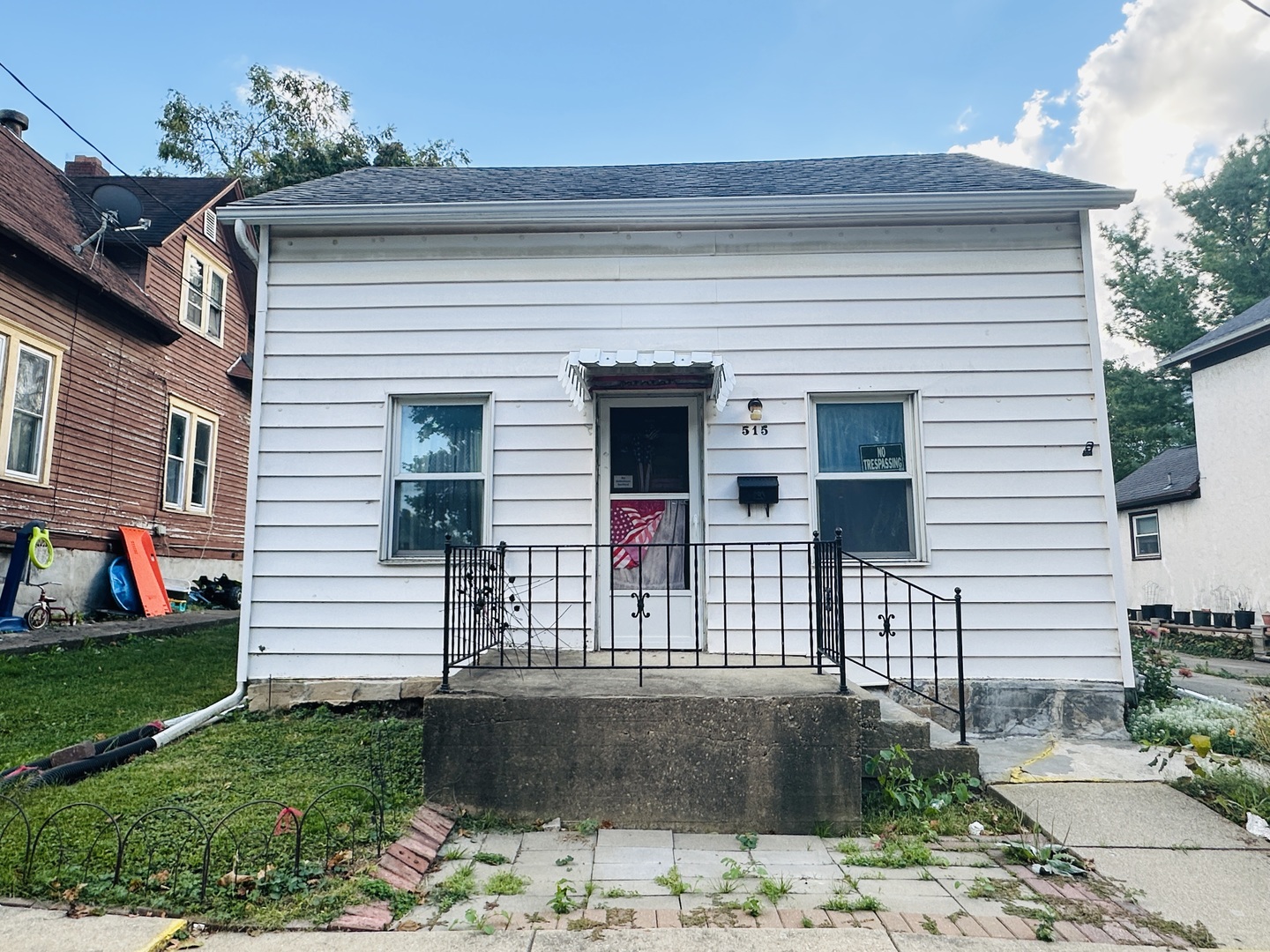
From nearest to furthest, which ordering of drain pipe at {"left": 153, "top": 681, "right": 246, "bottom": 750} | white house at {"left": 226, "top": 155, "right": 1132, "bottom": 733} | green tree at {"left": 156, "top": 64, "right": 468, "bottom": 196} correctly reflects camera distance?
drain pipe at {"left": 153, "top": 681, "right": 246, "bottom": 750} < white house at {"left": 226, "top": 155, "right": 1132, "bottom": 733} < green tree at {"left": 156, "top": 64, "right": 468, "bottom": 196}

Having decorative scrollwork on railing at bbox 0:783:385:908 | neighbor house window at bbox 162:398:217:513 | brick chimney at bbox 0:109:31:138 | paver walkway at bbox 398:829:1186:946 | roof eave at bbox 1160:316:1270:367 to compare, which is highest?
brick chimney at bbox 0:109:31:138

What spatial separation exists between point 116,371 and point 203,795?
10131 mm

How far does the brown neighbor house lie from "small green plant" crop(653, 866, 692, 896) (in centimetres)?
972

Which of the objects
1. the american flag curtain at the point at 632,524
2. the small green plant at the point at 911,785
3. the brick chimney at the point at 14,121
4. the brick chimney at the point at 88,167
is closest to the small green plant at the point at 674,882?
the small green plant at the point at 911,785

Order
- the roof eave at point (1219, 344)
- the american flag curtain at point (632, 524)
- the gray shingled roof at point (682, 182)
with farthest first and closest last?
the roof eave at point (1219, 344), the gray shingled roof at point (682, 182), the american flag curtain at point (632, 524)

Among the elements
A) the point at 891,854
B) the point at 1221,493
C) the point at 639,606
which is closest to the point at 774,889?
the point at 891,854

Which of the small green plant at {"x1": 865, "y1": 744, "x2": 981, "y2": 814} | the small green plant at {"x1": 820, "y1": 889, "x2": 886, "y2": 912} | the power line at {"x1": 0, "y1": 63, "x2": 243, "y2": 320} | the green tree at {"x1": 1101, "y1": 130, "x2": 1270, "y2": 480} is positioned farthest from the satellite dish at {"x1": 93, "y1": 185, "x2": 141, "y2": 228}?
the green tree at {"x1": 1101, "y1": 130, "x2": 1270, "y2": 480}

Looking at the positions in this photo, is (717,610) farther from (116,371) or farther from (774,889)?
(116,371)

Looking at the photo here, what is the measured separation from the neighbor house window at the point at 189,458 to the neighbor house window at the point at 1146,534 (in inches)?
766

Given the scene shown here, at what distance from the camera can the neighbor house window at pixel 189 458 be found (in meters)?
12.8

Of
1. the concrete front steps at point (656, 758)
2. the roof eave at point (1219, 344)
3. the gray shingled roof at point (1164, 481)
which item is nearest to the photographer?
the concrete front steps at point (656, 758)

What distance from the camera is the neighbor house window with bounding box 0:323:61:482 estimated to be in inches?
372

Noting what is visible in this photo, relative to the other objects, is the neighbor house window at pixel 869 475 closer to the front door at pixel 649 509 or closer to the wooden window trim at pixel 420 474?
the front door at pixel 649 509

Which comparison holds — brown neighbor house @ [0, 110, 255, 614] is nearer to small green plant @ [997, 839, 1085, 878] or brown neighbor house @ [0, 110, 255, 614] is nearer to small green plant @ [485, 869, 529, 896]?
small green plant @ [485, 869, 529, 896]
